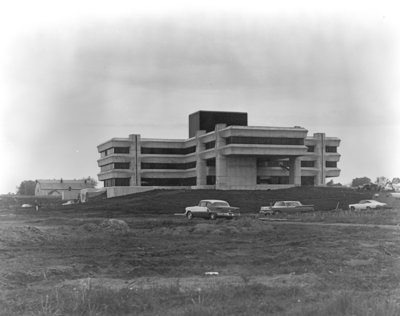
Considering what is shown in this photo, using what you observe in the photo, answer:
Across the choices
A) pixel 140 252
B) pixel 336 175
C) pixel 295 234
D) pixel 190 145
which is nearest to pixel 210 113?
pixel 190 145

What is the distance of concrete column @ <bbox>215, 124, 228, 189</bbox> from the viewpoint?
3723 inches

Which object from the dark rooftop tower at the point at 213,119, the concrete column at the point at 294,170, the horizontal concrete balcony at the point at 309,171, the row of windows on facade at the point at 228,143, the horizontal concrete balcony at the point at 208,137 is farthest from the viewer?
the horizontal concrete balcony at the point at 309,171

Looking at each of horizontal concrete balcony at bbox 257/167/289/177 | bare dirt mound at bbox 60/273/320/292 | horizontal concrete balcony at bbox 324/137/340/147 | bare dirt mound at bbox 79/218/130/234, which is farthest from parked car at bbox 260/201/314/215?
horizontal concrete balcony at bbox 324/137/340/147

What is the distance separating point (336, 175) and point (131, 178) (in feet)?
148

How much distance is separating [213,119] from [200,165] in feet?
40.9

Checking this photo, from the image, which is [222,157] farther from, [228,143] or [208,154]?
[208,154]

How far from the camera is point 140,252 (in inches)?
747

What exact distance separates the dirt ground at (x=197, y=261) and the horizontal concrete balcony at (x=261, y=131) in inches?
2530

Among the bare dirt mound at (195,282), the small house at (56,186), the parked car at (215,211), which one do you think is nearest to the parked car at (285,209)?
the parked car at (215,211)

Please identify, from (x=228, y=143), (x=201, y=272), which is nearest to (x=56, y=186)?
(x=228, y=143)

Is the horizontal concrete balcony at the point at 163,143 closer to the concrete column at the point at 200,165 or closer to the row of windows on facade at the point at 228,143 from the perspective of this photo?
the row of windows on facade at the point at 228,143

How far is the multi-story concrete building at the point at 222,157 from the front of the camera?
305ft

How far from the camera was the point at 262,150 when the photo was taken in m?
91.8

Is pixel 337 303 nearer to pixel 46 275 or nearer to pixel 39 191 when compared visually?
pixel 46 275
